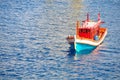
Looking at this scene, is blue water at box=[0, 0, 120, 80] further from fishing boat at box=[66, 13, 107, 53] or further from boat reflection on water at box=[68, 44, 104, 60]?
fishing boat at box=[66, 13, 107, 53]

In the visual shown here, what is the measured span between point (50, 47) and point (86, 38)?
8.20 m

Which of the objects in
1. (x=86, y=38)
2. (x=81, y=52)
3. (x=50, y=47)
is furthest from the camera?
(x=50, y=47)

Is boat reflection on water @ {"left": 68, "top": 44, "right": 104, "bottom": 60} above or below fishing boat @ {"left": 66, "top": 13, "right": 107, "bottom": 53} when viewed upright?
below

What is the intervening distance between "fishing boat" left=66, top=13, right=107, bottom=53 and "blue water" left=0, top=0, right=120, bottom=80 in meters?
1.66

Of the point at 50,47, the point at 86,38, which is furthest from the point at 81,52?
the point at 50,47

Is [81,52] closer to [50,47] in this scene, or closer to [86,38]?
[86,38]

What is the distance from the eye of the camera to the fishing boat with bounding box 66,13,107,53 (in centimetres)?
10535

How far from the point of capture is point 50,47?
110000 millimetres

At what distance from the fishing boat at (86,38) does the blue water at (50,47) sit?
1.66 metres

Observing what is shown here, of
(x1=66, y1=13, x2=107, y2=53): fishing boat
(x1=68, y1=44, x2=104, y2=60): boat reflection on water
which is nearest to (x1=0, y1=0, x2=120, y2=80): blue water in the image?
(x1=68, y1=44, x2=104, y2=60): boat reflection on water

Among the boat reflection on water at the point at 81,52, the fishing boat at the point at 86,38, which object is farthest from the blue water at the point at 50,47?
the fishing boat at the point at 86,38

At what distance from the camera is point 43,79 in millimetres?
87000

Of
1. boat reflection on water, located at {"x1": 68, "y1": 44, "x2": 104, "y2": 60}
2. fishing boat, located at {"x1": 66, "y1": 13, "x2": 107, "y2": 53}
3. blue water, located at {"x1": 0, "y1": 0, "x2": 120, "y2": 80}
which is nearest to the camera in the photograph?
blue water, located at {"x1": 0, "y1": 0, "x2": 120, "y2": 80}

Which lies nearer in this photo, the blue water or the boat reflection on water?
the blue water
